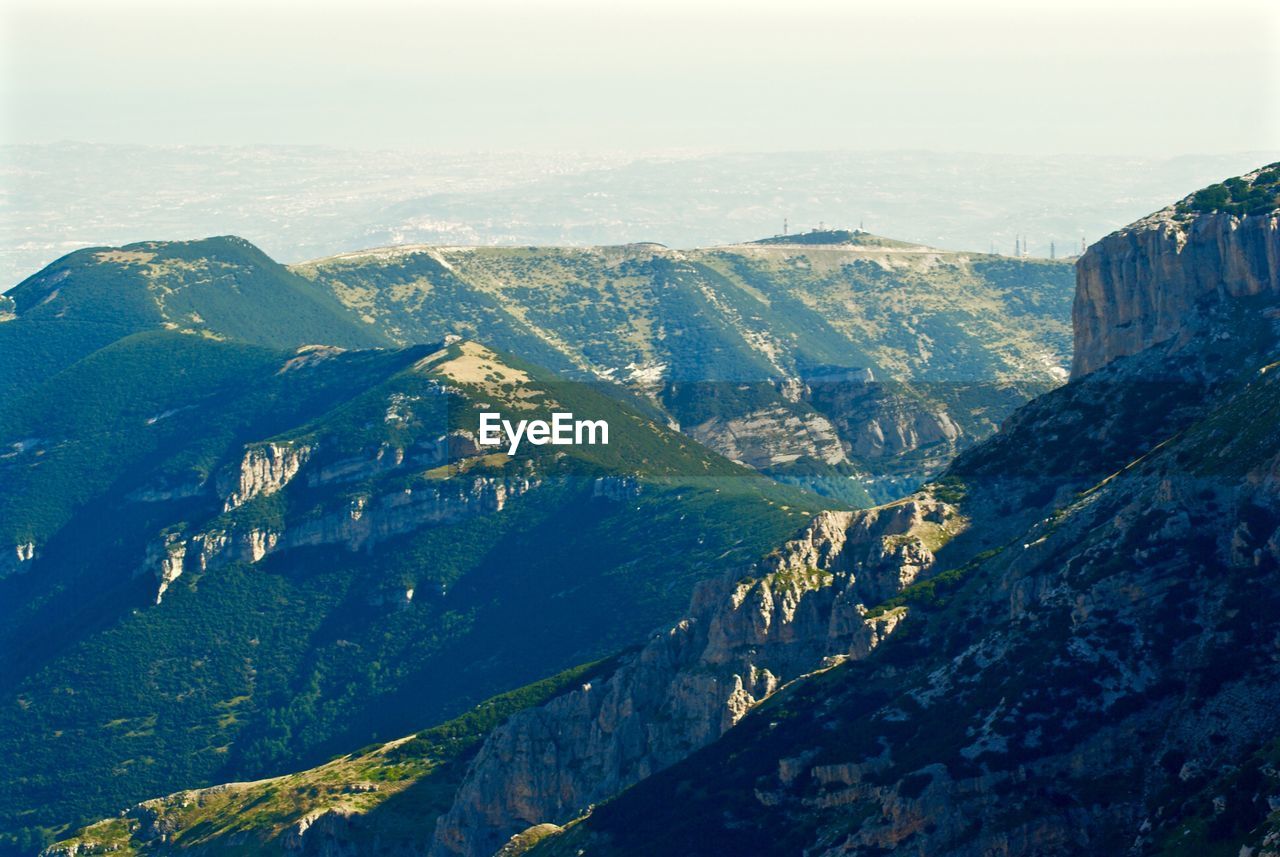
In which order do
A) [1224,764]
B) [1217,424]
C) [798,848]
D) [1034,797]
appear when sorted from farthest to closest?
[1217,424] < [798,848] < [1034,797] < [1224,764]

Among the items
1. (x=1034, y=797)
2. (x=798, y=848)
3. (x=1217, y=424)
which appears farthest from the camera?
(x=1217, y=424)

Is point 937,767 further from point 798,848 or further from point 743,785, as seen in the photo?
point 743,785

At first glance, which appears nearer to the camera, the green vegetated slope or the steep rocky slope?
the steep rocky slope

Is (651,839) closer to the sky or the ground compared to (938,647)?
closer to the ground

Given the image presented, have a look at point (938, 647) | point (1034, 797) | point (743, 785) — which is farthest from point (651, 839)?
point (1034, 797)

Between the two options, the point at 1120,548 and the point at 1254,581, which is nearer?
the point at 1254,581

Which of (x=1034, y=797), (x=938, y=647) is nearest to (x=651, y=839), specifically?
(x=938, y=647)

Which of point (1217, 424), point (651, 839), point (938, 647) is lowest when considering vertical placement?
point (651, 839)

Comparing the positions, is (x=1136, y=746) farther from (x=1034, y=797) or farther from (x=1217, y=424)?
(x=1217, y=424)

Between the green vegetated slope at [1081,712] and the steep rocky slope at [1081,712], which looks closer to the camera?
the steep rocky slope at [1081,712]
